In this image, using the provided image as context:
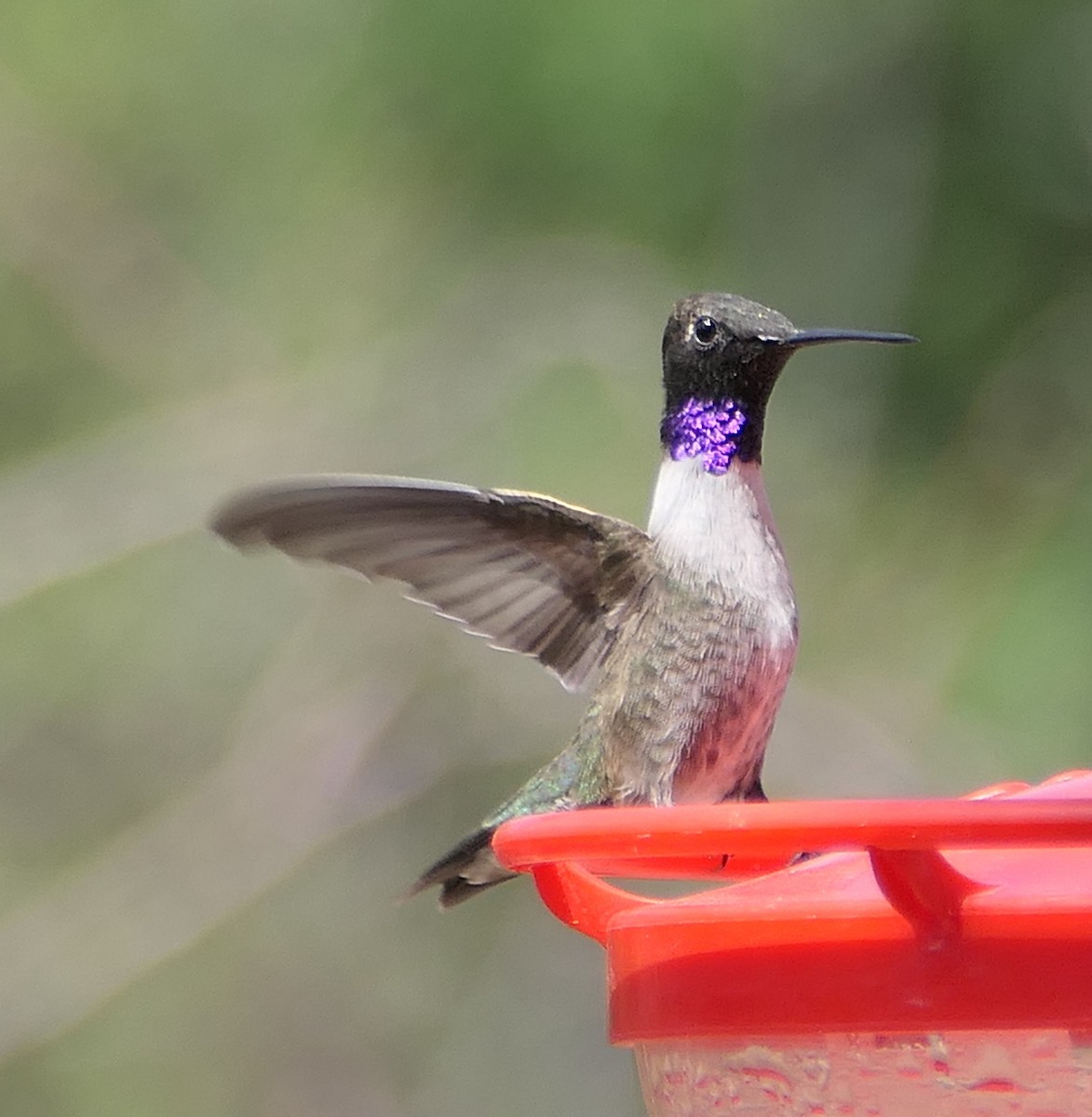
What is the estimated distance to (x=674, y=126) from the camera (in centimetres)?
871

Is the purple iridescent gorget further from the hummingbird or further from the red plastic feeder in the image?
the red plastic feeder

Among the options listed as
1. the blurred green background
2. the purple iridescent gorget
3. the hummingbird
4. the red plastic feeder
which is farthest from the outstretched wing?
the blurred green background

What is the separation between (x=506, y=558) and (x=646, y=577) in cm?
24

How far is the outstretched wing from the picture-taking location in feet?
10.6

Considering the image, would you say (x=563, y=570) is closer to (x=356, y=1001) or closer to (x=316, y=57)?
(x=356, y=1001)

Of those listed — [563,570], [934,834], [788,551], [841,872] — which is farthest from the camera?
[788,551]

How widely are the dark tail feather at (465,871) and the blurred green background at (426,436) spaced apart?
3.53 meters

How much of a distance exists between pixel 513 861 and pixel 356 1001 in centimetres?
604

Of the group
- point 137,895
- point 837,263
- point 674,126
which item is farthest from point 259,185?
point 137,895

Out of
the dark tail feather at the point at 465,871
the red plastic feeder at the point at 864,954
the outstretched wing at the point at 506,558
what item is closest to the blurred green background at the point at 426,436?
the outstretched wing at the point at 506,558

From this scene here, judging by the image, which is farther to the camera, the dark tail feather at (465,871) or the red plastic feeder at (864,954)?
the dark tail feather at (465,871)

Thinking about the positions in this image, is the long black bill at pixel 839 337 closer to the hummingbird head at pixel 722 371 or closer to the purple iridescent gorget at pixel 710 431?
the hummingbird head at pixel 722 371

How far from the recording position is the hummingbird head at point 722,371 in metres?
3.48

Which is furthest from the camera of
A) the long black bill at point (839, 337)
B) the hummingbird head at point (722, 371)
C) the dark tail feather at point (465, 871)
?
the hummingbird head at point (722, 371)
